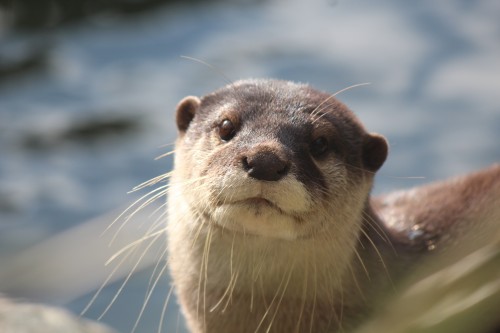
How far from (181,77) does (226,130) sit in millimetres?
7705

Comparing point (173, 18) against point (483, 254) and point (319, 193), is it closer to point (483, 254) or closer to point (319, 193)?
point (319, 193)

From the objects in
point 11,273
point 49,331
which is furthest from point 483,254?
point 11,273

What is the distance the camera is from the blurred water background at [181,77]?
10352mm

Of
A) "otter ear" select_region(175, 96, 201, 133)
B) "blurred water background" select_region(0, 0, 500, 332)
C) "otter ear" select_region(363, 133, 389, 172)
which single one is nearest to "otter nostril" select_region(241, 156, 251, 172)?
"otter ear" select_region(363, 133, 389, 172)

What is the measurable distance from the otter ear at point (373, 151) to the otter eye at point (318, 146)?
0.42 meters

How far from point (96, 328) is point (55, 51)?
26.5 ft

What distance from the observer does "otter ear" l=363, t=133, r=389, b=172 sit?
4.12m

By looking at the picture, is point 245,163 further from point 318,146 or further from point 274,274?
point 274,274

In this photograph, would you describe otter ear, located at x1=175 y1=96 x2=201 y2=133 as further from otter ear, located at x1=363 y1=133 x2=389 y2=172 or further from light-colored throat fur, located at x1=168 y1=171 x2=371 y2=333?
otter ear, located at x1=363 y1=133 x2=389 y2=172

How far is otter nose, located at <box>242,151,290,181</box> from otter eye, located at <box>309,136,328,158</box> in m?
0.50

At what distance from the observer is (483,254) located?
4.30ft

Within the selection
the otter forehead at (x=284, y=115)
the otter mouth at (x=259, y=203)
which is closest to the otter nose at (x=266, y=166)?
the otter mouth at (x=259, y=203)

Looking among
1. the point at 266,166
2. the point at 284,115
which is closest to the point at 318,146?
the point at 284,115

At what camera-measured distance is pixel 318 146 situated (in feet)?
12.2
